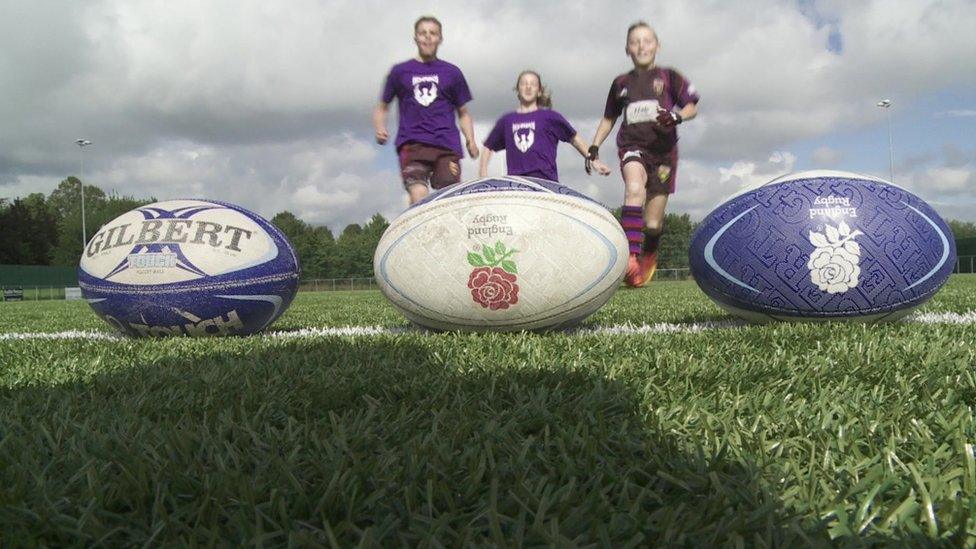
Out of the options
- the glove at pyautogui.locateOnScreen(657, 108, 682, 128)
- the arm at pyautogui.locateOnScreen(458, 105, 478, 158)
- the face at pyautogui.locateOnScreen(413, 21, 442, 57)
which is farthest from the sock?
the face at pyautogui.locateOnScreen(413, 21, 442, 57)

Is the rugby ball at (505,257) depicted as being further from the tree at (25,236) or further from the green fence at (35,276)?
the tree at (25,236)

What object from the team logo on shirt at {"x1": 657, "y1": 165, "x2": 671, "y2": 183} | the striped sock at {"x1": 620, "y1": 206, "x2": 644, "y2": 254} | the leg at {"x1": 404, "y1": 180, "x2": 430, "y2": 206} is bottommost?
the striped sock at {"x1": 620, "y1": 206, "x2": 644, "y2": 254}

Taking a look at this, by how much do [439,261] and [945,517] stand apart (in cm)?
281

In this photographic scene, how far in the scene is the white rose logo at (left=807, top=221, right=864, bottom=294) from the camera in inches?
146

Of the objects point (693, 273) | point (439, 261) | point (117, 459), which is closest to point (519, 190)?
point (439, 261)

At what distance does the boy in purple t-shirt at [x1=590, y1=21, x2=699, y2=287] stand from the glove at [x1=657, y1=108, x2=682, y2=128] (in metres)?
0.07

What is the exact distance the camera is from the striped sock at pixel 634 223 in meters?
6.86

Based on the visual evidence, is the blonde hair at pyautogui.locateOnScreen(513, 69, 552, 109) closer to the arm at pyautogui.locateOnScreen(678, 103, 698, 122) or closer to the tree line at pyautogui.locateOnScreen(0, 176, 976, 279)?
the arm at pyautogui.locateOnScreen(678, 103, 698, 122)

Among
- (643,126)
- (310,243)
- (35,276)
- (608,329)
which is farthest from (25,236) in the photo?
(608,329)

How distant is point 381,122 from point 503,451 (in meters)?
5.89

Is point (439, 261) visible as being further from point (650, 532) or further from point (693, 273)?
point (650, 532)

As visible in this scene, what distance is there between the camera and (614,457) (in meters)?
1.55

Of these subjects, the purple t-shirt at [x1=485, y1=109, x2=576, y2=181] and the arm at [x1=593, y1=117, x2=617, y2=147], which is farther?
the purple t-shirt at [x1=485, y1=109, x2=576, y2=181]

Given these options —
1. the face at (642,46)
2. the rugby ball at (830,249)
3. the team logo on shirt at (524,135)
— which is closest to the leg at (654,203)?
the face at (642,46)
